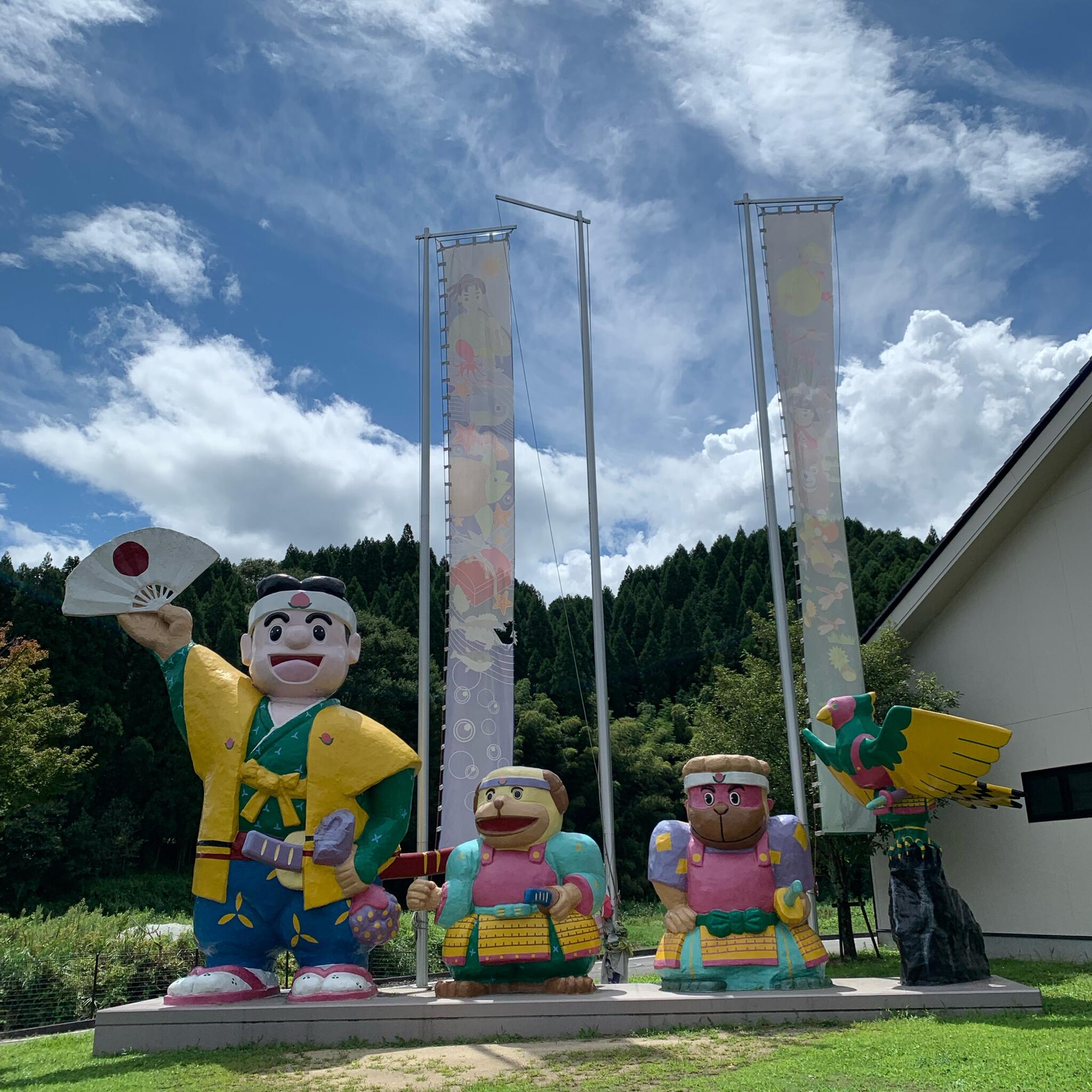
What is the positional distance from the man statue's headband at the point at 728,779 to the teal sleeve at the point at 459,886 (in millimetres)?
2230

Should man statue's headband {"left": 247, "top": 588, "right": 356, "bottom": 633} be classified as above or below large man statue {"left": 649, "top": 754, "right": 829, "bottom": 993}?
above

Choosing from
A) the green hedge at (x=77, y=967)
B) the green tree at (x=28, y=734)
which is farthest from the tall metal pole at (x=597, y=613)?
the green tree at (x=28, y=734)

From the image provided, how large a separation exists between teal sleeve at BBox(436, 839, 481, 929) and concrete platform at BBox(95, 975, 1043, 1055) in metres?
1.04

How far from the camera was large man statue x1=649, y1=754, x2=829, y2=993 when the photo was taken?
8.90 m

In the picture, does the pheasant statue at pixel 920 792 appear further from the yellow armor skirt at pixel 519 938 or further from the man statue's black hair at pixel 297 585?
the man statue's black hair at pixel 297 585

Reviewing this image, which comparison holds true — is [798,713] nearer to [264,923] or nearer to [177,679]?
[264,923]

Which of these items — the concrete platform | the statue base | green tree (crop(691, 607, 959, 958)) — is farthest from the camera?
green tree (crop(691, 607, 959, 958))

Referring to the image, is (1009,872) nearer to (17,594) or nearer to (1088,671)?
(1088,671)

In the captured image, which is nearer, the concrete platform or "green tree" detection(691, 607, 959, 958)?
the concrete platform

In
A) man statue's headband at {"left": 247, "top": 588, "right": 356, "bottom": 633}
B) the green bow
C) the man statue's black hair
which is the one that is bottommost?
the green bow

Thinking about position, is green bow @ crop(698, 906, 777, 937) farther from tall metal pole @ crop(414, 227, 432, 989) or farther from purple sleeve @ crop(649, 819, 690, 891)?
tall metal pole @ crop(414, 227, 432, 989)

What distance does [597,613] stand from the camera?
11.7 m

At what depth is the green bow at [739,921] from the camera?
9.05m

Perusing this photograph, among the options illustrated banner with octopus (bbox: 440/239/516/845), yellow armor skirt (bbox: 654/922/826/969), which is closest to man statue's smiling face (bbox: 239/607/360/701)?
illustrated banner with octopus (bbox: 440/239/516/845)
